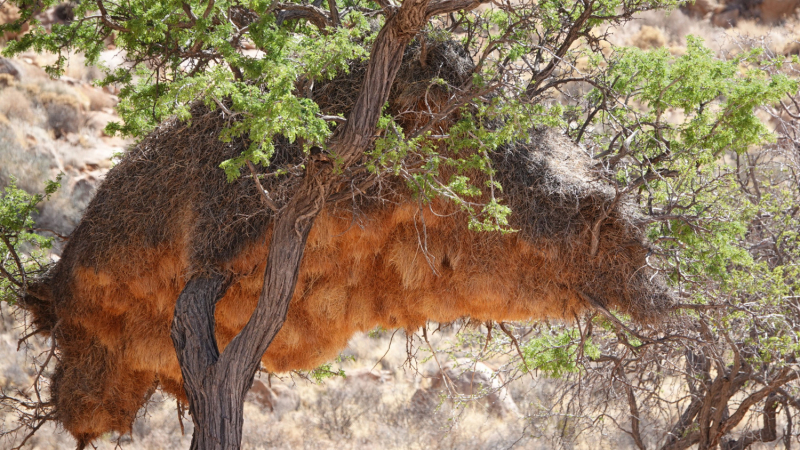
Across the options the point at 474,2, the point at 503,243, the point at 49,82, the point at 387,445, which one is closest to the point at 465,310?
the point at 503,243

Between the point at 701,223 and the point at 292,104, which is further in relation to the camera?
the point at 701,223

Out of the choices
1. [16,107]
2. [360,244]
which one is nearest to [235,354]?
[360,244]

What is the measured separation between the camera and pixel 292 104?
14.5 feet

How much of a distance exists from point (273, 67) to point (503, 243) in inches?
114

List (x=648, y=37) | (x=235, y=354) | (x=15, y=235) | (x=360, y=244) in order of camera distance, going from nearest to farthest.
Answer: (x=235, y=354)
(x=360, y=244)
(x=15, y=235)
(x=648, y=37)

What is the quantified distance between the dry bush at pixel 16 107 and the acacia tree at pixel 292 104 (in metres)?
11.3

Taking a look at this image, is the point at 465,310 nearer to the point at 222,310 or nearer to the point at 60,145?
the point at 222,310

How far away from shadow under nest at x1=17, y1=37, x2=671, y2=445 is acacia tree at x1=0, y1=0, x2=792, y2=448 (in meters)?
0.33

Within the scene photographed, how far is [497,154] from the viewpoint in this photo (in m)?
6.36

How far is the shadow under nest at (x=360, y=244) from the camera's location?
6.36 m

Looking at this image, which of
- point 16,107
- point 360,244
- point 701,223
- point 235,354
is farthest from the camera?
point 16,107

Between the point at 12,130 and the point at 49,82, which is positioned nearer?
the point at 12,130

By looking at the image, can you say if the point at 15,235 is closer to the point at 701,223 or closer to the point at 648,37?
the point at 701,223

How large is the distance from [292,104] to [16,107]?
14.6 metres
